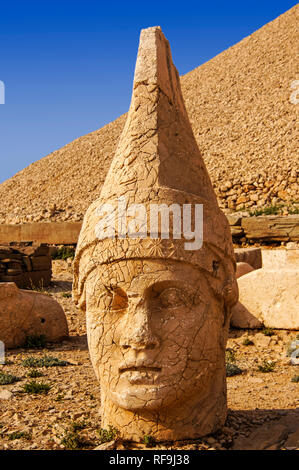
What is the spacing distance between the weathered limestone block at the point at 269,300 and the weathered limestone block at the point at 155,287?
13.5ft

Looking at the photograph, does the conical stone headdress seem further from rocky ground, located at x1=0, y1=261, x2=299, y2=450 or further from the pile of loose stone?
the pile of loose stone

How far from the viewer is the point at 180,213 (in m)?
3.50

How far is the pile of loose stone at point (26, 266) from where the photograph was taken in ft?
39.1

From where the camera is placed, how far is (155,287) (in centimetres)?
342

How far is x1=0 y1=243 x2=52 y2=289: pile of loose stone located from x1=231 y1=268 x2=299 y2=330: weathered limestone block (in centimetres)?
553

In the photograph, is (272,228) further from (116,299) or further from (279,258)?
(116,299)

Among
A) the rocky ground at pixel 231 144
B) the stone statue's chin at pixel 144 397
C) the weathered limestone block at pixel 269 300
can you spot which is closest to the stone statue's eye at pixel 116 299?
the stone statue's chin at pixel 144 397

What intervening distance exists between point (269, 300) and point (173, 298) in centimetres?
478

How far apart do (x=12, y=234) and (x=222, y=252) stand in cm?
1772

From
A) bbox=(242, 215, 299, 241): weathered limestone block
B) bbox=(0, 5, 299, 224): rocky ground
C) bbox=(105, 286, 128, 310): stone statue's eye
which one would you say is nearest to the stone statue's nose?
bbox=(105, 286, 128, 310): stone statue's eye

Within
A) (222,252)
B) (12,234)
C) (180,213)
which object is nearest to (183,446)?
(222,252)

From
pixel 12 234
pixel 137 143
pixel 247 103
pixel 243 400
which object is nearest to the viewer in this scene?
pixel 137 143

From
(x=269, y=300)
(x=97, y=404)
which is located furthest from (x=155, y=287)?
(x=269, y=300)
